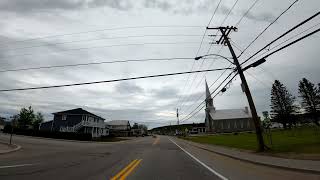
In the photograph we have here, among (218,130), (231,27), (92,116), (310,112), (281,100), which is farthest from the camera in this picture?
(218,130)

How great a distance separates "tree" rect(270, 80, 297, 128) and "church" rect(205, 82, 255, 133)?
81.5 ft

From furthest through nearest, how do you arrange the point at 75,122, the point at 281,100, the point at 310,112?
the point at 281,100 < the point at 310,112 < the point at 75,122

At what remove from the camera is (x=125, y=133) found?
131625mm

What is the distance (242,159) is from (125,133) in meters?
118

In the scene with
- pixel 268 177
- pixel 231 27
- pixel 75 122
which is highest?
pixel 231 27

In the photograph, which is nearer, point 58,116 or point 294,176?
point 294,176

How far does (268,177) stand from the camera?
1022cm

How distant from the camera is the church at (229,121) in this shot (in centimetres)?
13025

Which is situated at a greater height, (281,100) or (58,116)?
(281,100)

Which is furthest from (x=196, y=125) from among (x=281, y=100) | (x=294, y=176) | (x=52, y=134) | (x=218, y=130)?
(x=294, y=176)

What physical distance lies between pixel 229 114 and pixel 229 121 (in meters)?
4.40

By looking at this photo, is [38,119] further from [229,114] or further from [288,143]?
[288,143]

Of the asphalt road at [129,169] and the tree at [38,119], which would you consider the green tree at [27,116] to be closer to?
the tree at [38,119]

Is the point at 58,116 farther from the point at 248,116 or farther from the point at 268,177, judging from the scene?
the point at 248,116
